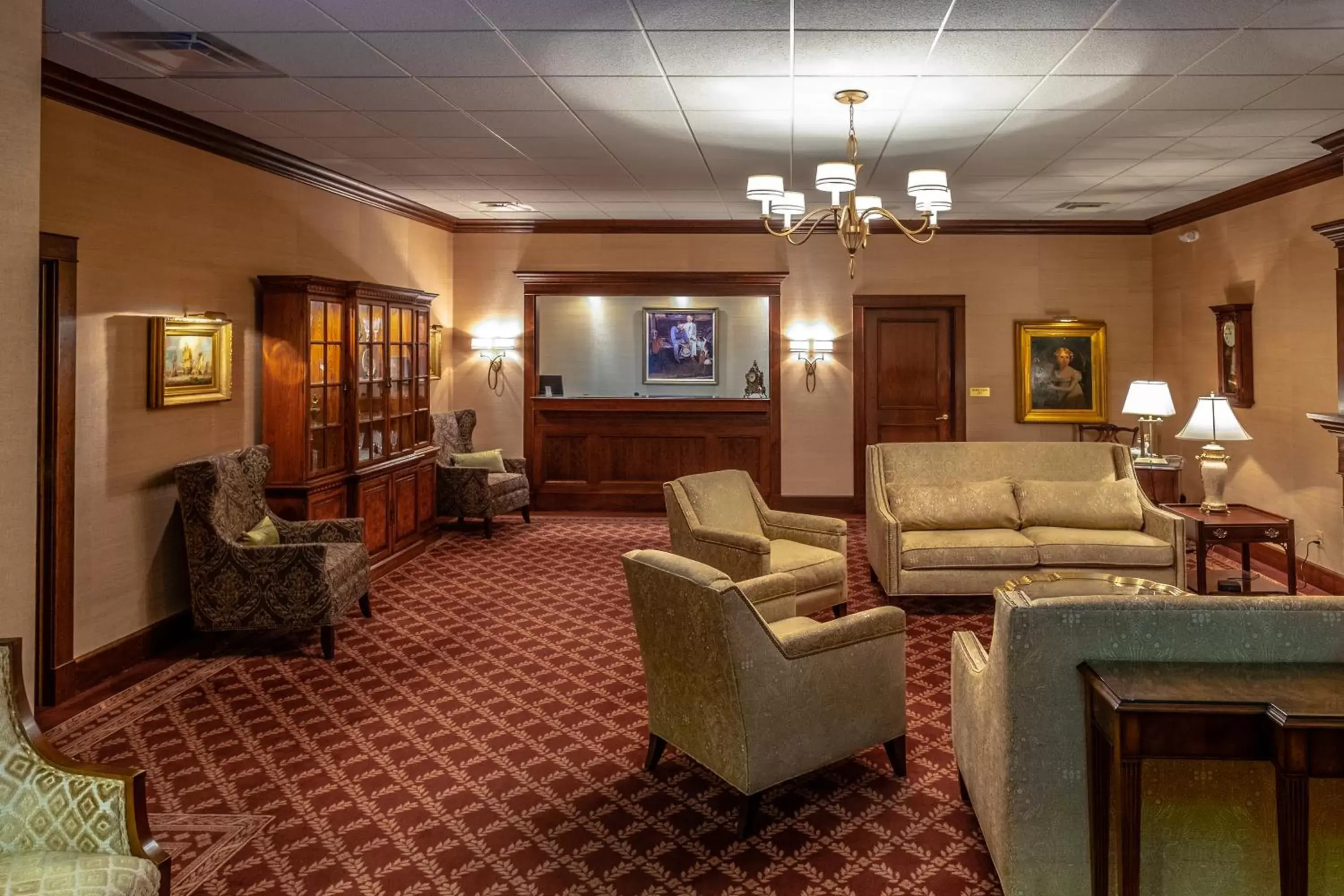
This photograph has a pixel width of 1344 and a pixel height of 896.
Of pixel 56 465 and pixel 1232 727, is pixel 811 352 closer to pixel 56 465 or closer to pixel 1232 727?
pixel 56 465

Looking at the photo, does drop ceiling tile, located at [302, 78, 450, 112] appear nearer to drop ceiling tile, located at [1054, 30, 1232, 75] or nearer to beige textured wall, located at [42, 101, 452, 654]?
beige textured wall, located at [42, 101, 452, 654]

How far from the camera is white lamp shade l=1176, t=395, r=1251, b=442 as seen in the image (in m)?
5.97

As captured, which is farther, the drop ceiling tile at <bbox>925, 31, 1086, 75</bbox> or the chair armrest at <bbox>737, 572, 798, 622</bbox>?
the chair armrest at <bbox>737, 572, 798, 622</bbox>

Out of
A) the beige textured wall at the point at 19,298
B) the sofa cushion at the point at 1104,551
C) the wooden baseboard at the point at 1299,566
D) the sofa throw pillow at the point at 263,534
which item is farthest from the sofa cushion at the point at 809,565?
the beige textured wall at the point at 19,298

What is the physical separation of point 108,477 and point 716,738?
3.64 metres

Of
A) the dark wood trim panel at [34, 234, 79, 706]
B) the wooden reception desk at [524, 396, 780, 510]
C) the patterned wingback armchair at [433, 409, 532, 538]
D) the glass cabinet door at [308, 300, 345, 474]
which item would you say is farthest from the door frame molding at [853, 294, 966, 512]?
the dark wood trim panel at [34, 234, 79, 706]

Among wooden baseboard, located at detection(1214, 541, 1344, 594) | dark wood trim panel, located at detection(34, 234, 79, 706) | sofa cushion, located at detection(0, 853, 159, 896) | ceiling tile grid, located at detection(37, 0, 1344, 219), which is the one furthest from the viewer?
wooden baseboard, located at detection(1214, 541, 1344, 594)

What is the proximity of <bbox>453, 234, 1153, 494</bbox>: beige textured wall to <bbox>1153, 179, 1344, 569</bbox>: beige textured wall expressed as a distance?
0.85m

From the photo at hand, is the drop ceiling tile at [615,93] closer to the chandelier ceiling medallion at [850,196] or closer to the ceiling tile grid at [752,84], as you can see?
the ceiling tile grid at [752,84]

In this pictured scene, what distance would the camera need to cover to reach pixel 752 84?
462 cm

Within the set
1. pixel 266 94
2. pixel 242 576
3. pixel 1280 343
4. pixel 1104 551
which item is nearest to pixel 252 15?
pixel 266 94

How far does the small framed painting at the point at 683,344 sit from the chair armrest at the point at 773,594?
24.0 ft

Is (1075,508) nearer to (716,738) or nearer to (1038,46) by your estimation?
(1038,46)

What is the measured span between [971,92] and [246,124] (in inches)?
165
